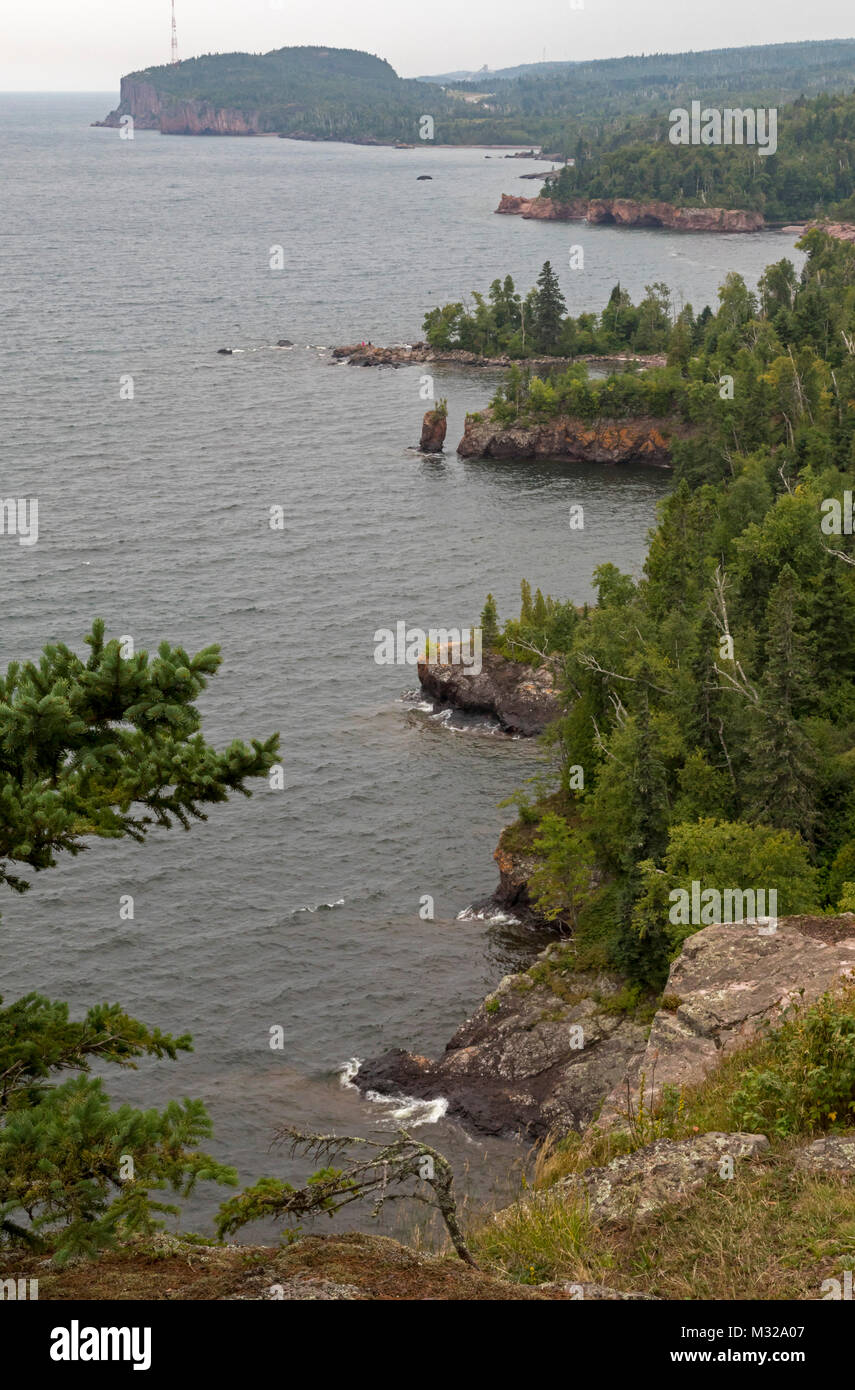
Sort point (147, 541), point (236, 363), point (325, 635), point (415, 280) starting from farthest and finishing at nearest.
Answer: point (415, 280), point (236, 363), point (147, 541), point (325, 635)

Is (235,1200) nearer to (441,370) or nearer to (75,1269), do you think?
(75,1269)

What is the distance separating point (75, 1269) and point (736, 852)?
30401 millimetres

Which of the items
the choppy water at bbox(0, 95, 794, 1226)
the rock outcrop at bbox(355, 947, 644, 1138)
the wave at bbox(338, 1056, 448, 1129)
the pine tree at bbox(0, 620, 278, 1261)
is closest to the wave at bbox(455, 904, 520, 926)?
the choppy water at bbox(0, 95, 794, 1226)

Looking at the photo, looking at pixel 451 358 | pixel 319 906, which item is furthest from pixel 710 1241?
pixel 451 358

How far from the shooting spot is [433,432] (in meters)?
117

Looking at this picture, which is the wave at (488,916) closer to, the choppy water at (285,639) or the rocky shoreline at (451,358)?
the choppy water at (285,639)

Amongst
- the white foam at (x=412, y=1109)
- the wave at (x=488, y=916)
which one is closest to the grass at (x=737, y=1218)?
the white foam at (x=412, y=1109)

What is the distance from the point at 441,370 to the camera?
148 m

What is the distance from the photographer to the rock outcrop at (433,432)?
116 meters

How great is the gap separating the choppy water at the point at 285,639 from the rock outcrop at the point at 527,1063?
127cm

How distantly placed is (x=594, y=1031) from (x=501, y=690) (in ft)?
98.8

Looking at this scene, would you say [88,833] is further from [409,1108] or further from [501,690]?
[501,690]
